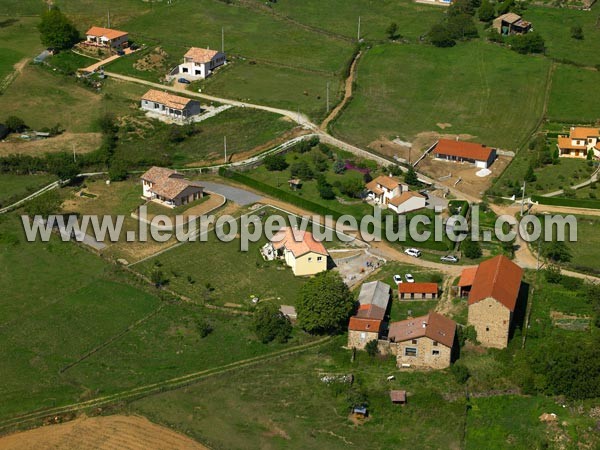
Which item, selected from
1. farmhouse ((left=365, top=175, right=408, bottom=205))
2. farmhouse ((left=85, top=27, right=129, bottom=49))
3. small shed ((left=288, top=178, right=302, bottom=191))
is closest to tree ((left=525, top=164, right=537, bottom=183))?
farmhouse ((left=365, top=175, right=408, bottom=205))

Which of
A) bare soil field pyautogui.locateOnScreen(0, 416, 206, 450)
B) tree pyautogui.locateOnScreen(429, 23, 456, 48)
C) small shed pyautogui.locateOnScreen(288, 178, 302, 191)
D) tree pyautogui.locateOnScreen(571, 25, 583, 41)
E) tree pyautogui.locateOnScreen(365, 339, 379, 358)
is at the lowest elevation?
bare soil field pyautogui.locateOnScreen(0, 416, 206, 450)

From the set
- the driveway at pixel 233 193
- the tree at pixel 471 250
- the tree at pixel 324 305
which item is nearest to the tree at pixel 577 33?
the driveway at pixel 233 193

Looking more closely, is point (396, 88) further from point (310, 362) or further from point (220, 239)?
point (310, 362)

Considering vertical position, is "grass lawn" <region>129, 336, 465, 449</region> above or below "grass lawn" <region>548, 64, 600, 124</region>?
below

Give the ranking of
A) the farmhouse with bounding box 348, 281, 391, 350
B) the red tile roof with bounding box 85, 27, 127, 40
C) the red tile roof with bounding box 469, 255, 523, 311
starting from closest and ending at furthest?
the red tile roof with bounding box 469, 255, 523, 311 → the farmhouse with bounding box 348, 281, 391, 350 → the red tile roof with bounding box 85, 27, 127, 40

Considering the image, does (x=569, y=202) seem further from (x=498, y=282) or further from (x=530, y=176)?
(x=498, y=282)

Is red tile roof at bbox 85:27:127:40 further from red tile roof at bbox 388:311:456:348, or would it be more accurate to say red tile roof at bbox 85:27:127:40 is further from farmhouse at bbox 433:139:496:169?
red tile roof at bbox 388:311:456:348
